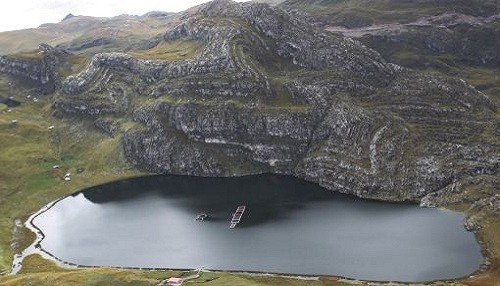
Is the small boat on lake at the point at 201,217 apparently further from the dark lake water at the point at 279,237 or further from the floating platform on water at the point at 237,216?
the floating platform on water at the point at 237,216

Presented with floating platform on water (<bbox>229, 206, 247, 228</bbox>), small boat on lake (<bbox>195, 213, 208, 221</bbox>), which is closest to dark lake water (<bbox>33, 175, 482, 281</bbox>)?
floating platform on water (<bbox>229, 206, 247, 228</bbox>)

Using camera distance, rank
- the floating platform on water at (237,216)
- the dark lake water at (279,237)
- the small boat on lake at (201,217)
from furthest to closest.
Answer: the small boat on lake at (201,217), the floating platform on water at (237,216), the dark lake water at (279,237)

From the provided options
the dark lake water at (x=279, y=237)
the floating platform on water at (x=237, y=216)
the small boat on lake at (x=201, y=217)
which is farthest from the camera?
the small boat on lake at (x=201, y=217)

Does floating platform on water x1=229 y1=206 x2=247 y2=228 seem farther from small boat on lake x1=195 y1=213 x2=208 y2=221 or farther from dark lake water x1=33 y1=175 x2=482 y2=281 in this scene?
small boat on lake x1=195 y1=213 x2=208 y2=221

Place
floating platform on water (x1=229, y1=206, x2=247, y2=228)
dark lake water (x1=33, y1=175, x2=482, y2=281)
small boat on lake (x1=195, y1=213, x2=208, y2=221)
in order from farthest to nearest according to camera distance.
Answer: small boat on lake (x1=195, y1=213, x2=208, y2=221)
floating platform on water (x1=229, y1=206, x2=247, y2=228)
dark lake water (x1=33, y1=175, x2=482, y2=281)

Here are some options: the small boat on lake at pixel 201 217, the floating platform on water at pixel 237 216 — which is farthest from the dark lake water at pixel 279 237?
the small boat on lake at pixel 201 217

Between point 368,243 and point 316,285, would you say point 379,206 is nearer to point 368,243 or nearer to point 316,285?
point 368,243
